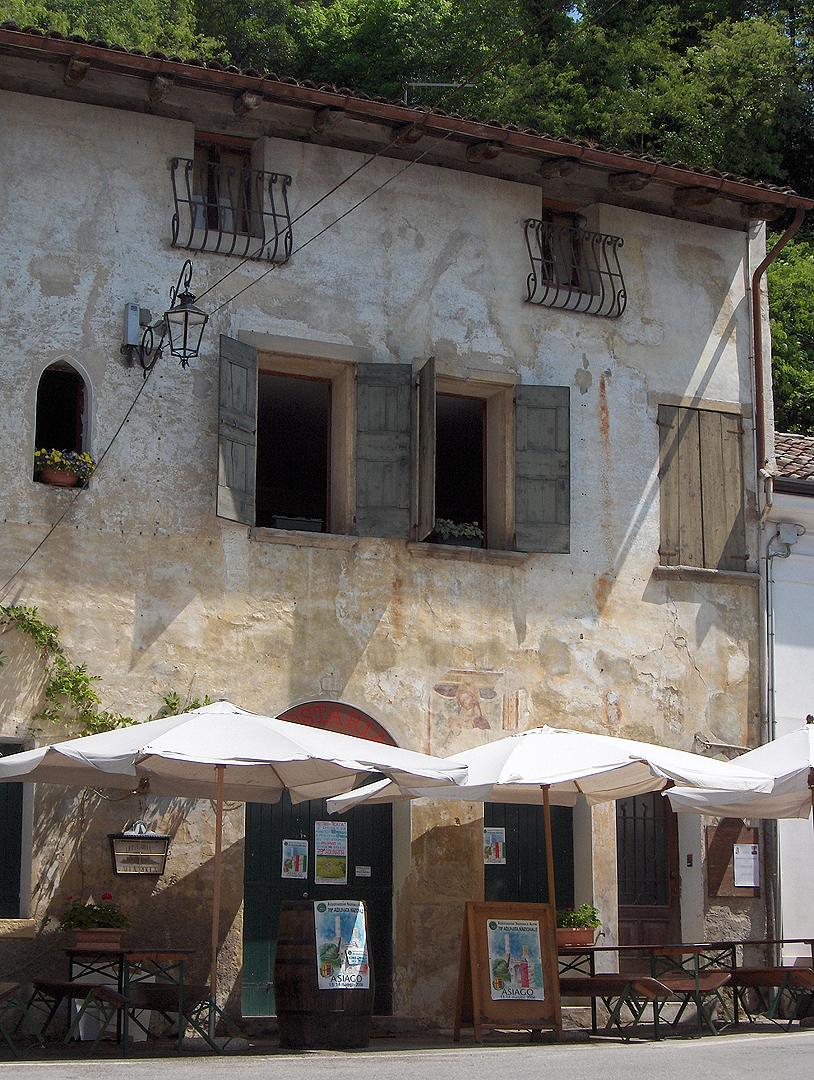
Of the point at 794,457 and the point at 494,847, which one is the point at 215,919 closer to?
the point at 494,847

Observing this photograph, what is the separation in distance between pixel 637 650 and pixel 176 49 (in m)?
19.3

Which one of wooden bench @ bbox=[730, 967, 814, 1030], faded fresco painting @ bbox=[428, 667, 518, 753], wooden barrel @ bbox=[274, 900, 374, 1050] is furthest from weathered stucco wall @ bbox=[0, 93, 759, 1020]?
wooden bench @ bbox=[730, 967, 814, 1030]

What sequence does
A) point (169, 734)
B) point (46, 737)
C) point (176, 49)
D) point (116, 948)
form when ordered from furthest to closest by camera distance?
1. point (176, 49)
2. point (46, 737)
3. point (116, 948)
4. point (169, 734)

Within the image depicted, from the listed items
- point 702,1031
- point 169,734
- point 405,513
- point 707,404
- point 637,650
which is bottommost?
point 702,1031

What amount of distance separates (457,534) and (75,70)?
5.14 meters

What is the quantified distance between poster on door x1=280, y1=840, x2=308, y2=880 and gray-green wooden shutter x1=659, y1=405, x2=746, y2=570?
14.7 feet

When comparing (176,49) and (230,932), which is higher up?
(176,49)

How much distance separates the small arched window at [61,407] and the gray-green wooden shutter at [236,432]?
3.84 feet

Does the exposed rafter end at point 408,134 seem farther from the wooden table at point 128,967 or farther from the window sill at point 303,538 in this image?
the wooden table at point 128,967

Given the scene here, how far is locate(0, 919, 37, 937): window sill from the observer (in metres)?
10.5

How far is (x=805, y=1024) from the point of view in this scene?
38.5 ft

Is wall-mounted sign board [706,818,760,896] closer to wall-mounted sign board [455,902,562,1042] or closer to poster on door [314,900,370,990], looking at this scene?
wall-mounted sign board [455,902,562,1042]

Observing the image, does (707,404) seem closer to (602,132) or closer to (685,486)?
(685,486)

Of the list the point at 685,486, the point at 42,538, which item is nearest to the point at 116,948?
the point at 42,538
